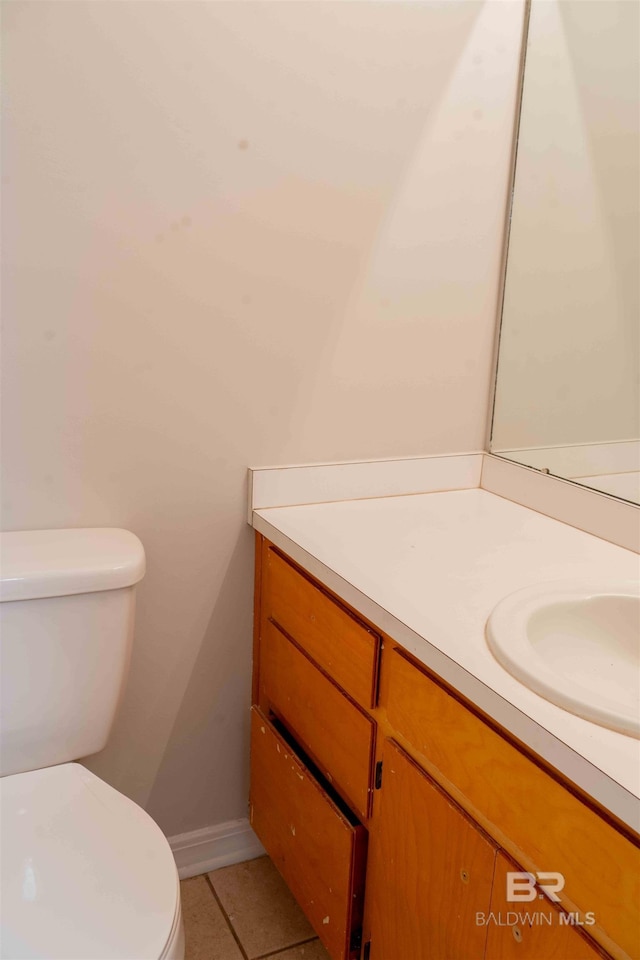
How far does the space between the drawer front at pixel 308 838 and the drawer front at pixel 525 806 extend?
0.93 feet

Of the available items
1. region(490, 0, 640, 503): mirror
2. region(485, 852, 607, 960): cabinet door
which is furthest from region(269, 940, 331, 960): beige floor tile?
region(490, 0, 640, 503): mirror

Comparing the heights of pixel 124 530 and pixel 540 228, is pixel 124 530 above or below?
below

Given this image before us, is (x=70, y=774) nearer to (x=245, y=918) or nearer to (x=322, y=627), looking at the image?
(x=322, y=627)

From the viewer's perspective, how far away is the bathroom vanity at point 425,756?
0.82 m

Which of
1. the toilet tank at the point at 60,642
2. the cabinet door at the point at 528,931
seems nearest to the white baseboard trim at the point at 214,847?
the toilet tank at the point at 60,642

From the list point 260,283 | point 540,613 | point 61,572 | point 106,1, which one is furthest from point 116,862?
point 106,1

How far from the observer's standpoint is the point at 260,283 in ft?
4.80

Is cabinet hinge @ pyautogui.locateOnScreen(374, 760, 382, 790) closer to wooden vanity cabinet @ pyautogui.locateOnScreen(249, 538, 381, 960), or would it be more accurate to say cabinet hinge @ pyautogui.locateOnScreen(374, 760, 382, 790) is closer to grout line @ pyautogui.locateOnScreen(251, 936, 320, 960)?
wooden vanity cabinet @ pyautogui.locateOnScreen(249, 538, 381, 960)

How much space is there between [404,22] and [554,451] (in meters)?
0.88

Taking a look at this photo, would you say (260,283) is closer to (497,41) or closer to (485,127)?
(485,127)

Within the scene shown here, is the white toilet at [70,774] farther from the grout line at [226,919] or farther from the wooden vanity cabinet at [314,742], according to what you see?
the grout line at [226,919]

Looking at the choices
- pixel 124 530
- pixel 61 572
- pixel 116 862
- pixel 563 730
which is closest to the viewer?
pixel 563 730

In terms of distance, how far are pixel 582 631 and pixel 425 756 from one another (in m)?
0.31

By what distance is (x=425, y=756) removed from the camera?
1072 millimetres
